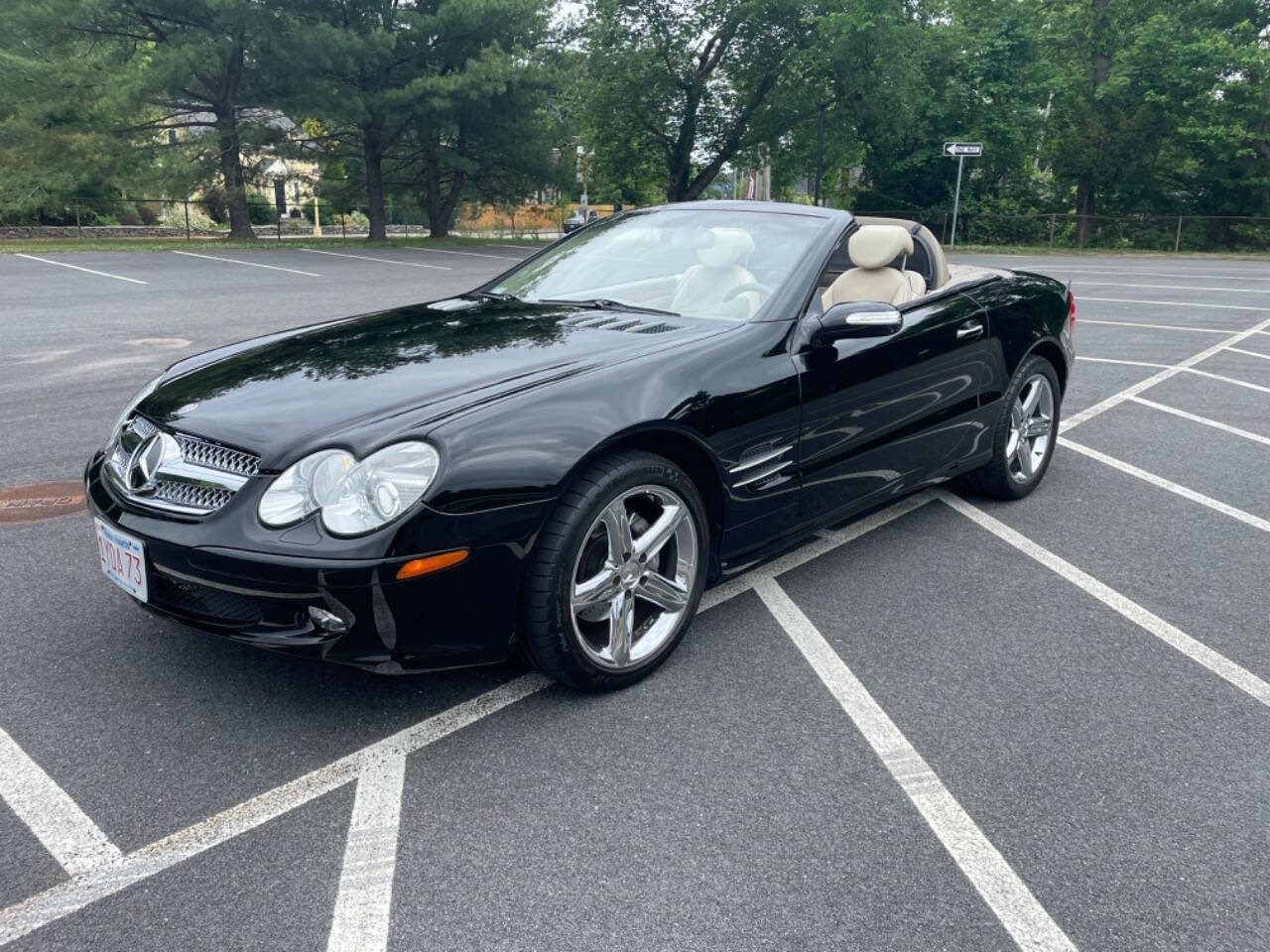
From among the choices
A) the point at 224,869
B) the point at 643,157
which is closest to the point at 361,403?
the point at 224,869

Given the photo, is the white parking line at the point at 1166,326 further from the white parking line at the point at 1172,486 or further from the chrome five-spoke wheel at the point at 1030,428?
the chrome five-spoke wheel at the point at 1030,428

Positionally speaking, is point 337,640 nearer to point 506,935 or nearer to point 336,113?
point 506,935

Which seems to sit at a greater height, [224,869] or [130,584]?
[130,584]

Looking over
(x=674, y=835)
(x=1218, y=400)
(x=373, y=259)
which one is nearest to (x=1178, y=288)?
(x=1218, y=400)

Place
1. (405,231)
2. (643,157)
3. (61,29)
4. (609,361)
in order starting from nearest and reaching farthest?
(609,361) → (61,29) → (643,157) → (405,231)

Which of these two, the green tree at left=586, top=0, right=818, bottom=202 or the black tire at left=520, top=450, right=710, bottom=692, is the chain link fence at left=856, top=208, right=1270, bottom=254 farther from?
the black tire at left=520, top=450, right=710, bottom=692

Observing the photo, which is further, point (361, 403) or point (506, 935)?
point (361, 403)

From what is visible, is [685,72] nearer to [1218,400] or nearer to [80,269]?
[80,269]

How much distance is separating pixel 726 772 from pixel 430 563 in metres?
0.95

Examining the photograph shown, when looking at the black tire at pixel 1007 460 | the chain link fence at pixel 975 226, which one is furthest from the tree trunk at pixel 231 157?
the black tire at pixel 1007 460

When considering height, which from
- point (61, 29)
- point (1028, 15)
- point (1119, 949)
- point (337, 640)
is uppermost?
point (1028, 15)

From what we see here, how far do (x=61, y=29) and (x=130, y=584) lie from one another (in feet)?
99.5

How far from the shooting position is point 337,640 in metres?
2.59

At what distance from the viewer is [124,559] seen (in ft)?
9.27
